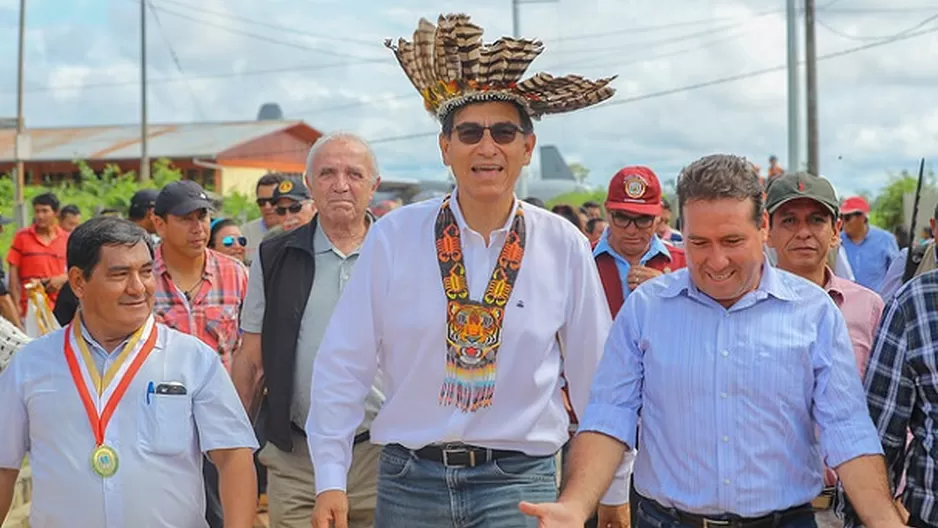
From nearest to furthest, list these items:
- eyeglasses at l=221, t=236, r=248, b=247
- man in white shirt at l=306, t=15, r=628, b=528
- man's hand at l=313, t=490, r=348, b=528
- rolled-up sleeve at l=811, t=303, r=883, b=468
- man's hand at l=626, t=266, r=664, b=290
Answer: rolled-up sleeve at l=811, t=303, r=883, b=468
man's hand at l=313, t=490, r=348, b=528
man in white shirt at l=306, t=15, r=628, b=528
man's hand at l=626, t=266, r=664, b=290
eyeglasses at l=221, t=236, r=248, b=247

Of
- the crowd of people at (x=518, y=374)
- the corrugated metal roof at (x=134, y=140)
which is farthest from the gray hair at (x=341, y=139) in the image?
the corrugated metal roof at (x=134, y=140)

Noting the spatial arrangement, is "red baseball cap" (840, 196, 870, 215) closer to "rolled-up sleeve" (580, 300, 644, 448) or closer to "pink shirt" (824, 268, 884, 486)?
"pink shirt" (824, 268, 884, 486)

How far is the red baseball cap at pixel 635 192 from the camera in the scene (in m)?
6.35

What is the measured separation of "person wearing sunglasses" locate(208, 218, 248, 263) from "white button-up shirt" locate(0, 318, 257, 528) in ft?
14.5

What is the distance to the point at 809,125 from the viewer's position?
74.8 feet

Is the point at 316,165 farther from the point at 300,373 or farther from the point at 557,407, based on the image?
the point at 557,407

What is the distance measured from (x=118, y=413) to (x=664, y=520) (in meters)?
1.88

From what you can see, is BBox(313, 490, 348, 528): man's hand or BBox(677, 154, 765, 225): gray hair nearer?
BBox(677, 154, 765, 225): gray hair

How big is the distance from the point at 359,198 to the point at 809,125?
1886 centimetres

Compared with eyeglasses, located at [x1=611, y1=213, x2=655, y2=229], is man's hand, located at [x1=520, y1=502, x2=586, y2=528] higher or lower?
lower

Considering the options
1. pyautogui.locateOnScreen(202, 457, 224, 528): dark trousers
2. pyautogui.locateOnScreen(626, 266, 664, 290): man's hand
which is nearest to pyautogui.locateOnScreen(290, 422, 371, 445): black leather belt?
pyautogui.locateOnScreen(202, 457, 224, 528): dark trousers

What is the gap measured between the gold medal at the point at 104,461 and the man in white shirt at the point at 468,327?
67 centimetres

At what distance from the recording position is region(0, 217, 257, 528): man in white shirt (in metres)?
4.00

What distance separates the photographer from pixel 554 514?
3.41 m
